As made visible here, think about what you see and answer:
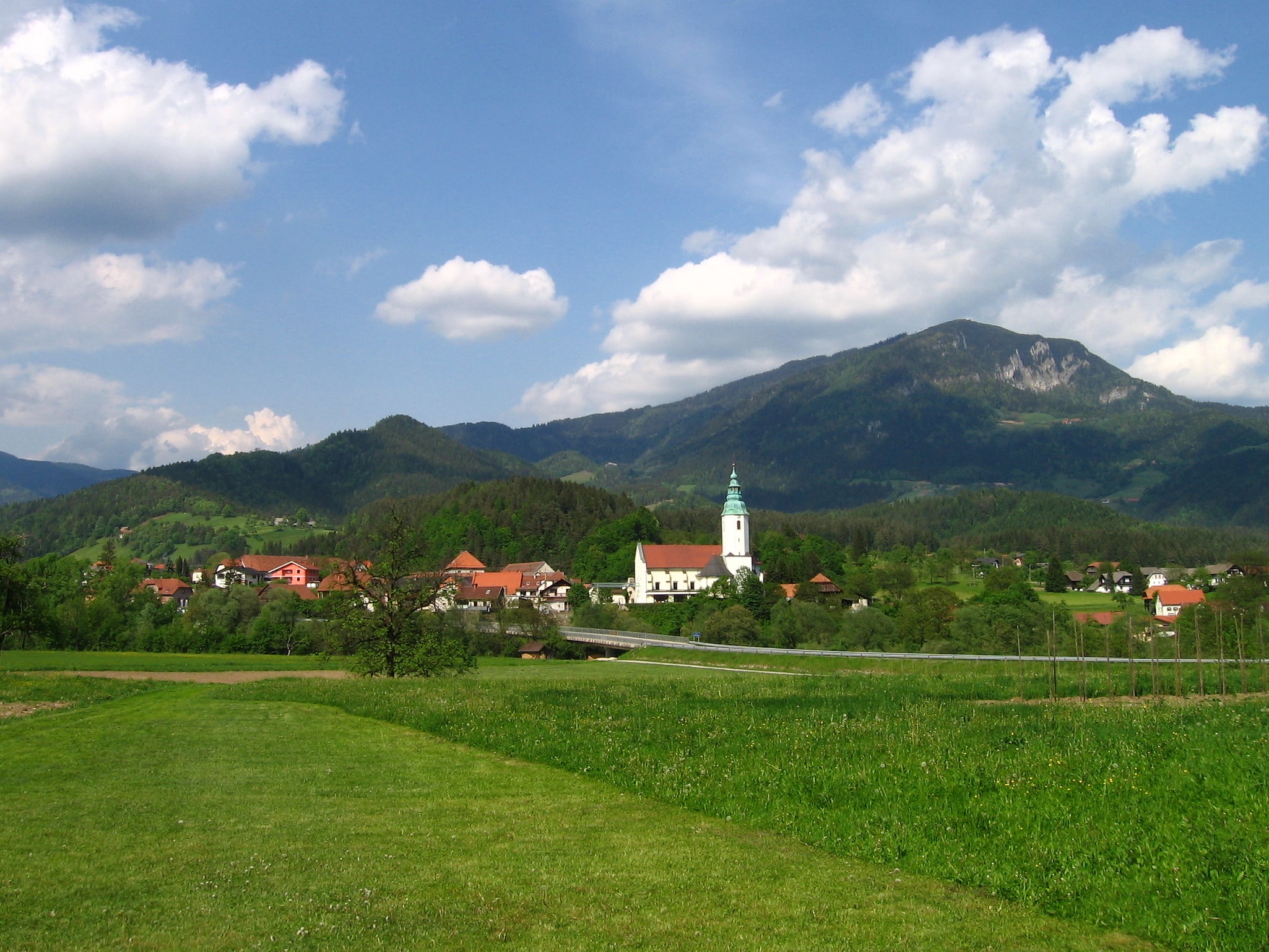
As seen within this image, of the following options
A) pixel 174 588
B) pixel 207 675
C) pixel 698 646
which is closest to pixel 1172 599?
pixel 698 646

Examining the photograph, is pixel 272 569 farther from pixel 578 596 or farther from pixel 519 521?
pixel 578 596

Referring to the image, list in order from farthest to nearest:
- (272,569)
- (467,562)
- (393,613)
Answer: (272,569)
(467,562)
(393,613)

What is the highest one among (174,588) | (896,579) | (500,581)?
(174,588)

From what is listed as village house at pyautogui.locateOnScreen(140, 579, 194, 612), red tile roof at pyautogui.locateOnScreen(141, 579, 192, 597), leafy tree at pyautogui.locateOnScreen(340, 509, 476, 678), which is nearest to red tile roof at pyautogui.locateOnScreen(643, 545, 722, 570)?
village house at pyautogui.locateOnScreen(140, 579, 194, 612)

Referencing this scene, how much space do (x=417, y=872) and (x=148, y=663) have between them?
2342 inches

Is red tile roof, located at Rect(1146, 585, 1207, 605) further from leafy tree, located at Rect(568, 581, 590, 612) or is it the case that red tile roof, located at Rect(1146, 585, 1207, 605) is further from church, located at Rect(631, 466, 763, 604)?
leafy tree, located at Rect(568, 581, 590, 612)

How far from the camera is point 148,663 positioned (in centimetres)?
6094

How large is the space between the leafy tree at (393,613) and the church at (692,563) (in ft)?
329

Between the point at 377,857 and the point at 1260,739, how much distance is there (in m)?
12.5

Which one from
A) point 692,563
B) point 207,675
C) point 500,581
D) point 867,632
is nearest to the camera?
point 207,675

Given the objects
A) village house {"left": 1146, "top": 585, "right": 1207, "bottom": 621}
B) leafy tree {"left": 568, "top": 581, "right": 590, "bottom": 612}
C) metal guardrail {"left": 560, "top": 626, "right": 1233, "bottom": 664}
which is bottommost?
village house {"left": 1146, "top": 585, "right": 1207, "bottom": 621}

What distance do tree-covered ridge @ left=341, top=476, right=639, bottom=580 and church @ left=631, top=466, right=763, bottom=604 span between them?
8432mm

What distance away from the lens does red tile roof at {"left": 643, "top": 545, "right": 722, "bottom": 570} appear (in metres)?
145

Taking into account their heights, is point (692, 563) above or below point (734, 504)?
below
